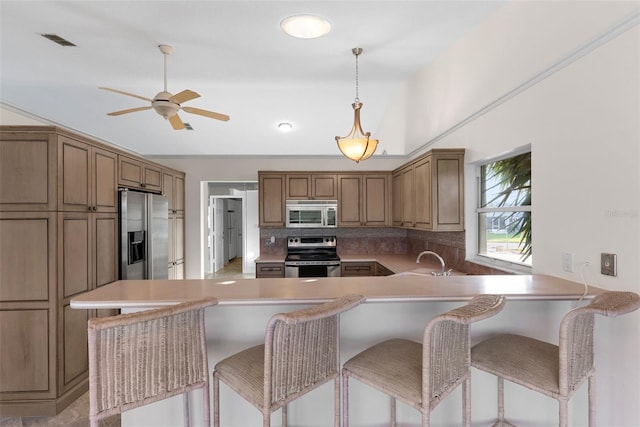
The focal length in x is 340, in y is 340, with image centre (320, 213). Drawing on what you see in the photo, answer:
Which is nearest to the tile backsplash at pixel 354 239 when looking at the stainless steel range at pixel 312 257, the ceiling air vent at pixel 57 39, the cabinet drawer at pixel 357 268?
the stainless steel range at pixel 312 257

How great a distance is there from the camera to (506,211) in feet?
9.33

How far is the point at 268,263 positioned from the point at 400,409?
2855 millimetres

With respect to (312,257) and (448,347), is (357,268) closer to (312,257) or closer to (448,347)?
(312,257)

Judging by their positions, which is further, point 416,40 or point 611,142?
point 416,40

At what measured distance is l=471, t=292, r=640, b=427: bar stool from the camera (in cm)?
139

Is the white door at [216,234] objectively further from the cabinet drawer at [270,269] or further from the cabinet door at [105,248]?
the cabinet door at [105,248]

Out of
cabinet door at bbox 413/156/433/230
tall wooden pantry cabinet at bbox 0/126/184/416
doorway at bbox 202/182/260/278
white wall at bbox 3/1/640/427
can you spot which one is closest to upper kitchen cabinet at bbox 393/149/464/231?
cabinet door at bbox 413/156/433/230

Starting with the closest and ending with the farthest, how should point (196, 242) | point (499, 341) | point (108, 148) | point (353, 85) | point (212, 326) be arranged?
point (499, 341), point (212, 326), point (108, 148), point (353, 85), point (196, 242)

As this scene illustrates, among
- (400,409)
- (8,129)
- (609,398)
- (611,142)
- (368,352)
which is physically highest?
(8,129)

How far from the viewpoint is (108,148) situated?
10.5ft

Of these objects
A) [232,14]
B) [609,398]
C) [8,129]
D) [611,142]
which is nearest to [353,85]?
[232,14]

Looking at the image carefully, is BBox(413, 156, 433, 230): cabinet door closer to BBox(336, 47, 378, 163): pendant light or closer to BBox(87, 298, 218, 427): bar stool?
BBox(336, 47, 378, 163): pendant light

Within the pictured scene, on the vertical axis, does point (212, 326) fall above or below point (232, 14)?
below

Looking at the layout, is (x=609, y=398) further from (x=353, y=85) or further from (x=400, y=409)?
(x=353, y=85)
